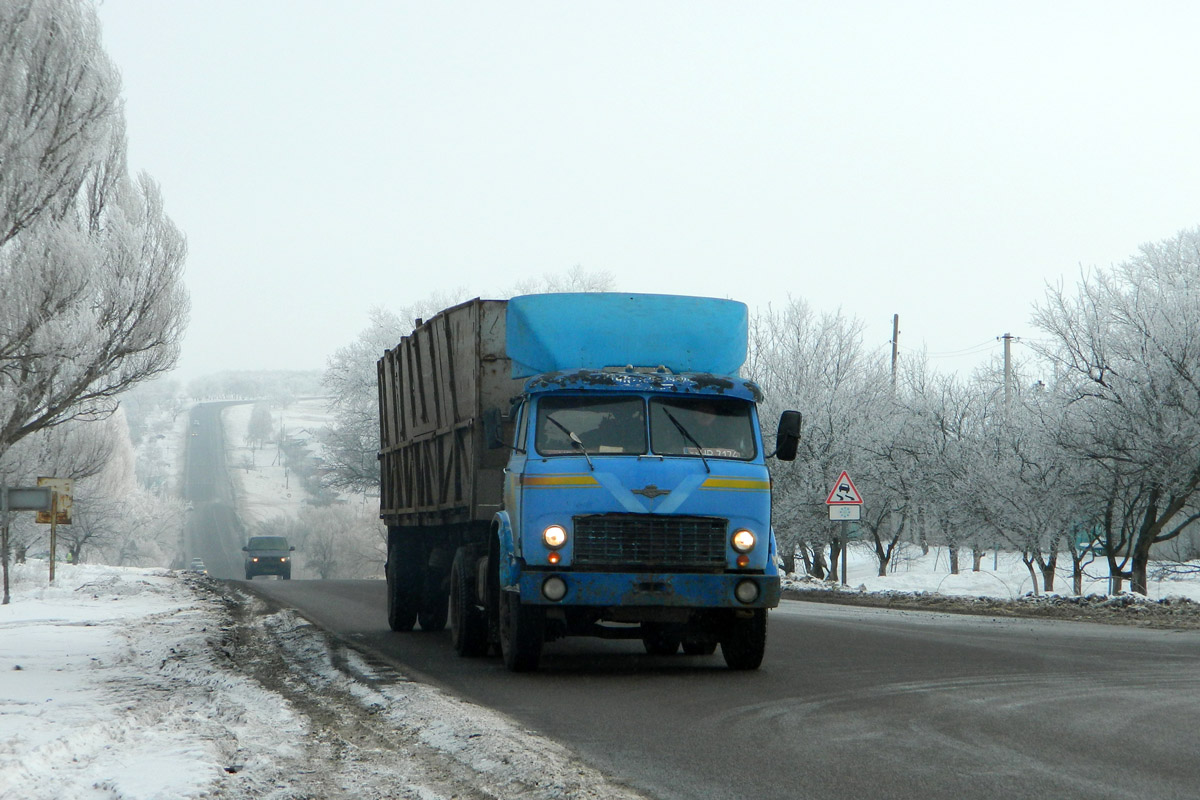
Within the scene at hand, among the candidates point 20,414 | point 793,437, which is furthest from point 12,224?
point 793,437

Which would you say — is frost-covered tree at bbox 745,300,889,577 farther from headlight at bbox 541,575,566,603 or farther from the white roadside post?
headlight at bbox 541,575,566,603

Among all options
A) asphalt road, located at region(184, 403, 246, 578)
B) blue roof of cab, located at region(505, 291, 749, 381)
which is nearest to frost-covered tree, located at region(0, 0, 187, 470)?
blue roof of cab, located at region(505, 291, 749, 381)

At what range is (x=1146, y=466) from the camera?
23.9 m

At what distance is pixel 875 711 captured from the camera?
8312 mm

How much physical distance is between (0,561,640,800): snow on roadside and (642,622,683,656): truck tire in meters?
2.25

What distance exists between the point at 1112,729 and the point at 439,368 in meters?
8.41

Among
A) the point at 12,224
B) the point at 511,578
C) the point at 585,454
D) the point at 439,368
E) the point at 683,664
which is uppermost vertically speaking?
the point at 12,224

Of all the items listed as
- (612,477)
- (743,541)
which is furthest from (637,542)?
(743,541)

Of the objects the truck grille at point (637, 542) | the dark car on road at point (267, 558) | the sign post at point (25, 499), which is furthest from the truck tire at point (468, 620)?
the dark car on road at point (267, 558)

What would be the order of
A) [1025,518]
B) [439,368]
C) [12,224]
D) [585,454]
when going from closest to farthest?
[585,454]
[439,368]
[12,224]
[1025,518]

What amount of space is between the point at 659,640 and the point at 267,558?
43.1 meters

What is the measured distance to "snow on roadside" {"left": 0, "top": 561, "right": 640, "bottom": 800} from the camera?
594 cm

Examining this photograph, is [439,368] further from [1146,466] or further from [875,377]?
[875,377]

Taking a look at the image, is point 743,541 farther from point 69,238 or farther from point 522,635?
point 69,238
